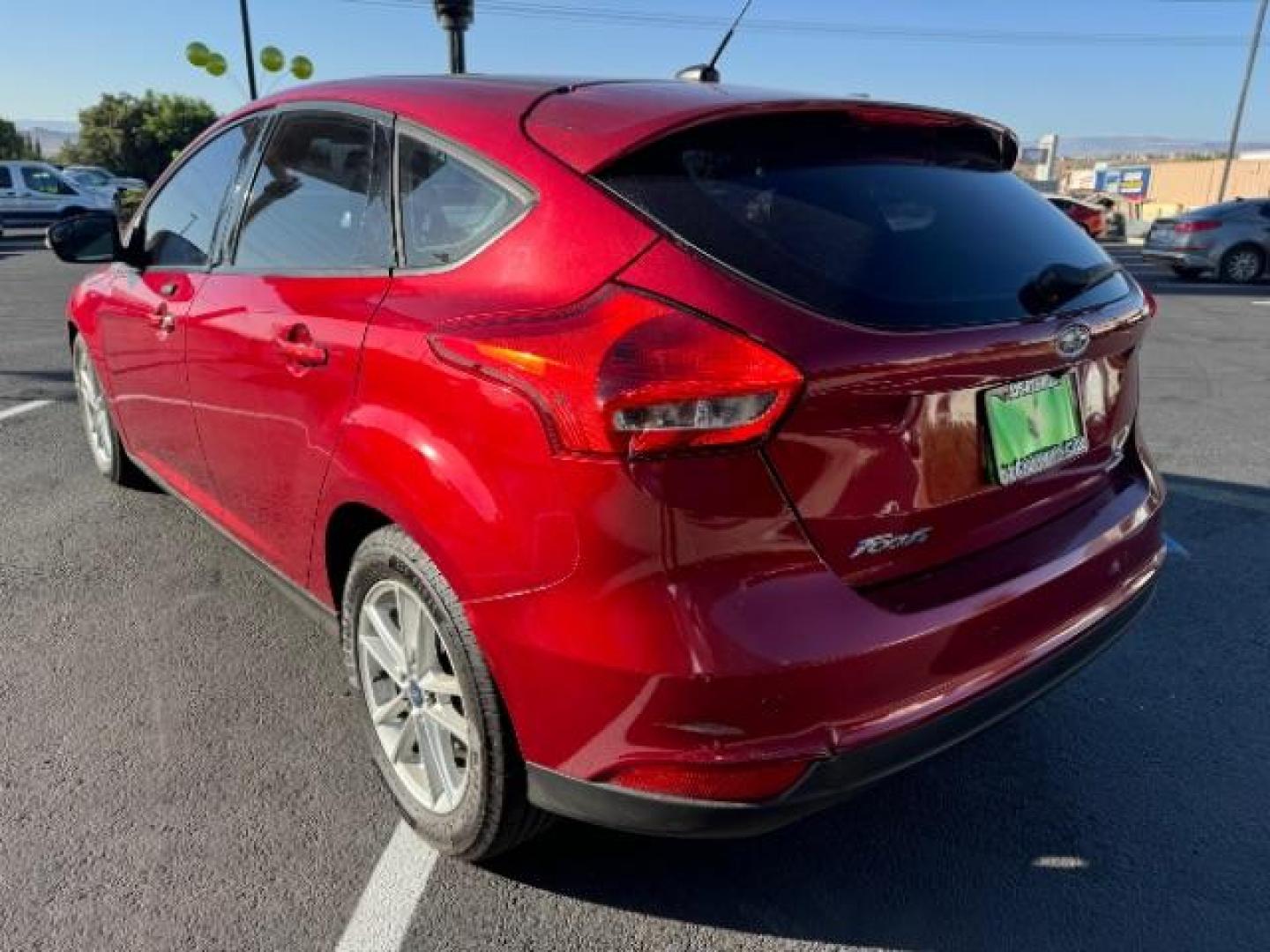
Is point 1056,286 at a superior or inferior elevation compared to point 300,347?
superior

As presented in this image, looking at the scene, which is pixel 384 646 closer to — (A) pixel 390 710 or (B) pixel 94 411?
(A) pixel 390 710

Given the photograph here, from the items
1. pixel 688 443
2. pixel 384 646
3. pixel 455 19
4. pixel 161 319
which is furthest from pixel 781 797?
pixel 455 19

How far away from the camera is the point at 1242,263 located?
54.4 ft

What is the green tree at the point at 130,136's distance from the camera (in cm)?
4944

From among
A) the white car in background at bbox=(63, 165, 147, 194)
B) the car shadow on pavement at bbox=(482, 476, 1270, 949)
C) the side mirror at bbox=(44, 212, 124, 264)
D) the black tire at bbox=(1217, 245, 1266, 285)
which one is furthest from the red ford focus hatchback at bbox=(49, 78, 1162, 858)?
the white car in background at bbox=(63, 165, 147, 194)

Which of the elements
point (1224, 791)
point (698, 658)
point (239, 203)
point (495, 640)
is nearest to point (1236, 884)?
point (1224, 791)

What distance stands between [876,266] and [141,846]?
6.80 feet

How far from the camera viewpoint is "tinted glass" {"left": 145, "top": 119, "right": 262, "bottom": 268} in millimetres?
3055

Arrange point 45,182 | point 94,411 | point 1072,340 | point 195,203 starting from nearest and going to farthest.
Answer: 1. point 1072,340
2. point 195,203
3. point 94,411
4. point 45,182

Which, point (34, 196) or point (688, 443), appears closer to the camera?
point (688, 443)

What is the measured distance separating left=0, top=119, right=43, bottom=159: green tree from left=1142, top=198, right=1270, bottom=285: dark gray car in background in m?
52.1

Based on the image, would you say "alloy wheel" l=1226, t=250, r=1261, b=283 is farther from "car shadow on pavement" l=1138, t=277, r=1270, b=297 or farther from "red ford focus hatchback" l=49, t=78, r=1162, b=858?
"red ford focus hatchback" l=49, t=78, r=1162, b=858

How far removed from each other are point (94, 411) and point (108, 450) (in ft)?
0.80

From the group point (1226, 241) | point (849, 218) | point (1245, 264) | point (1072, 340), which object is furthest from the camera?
point (1245, 264)
